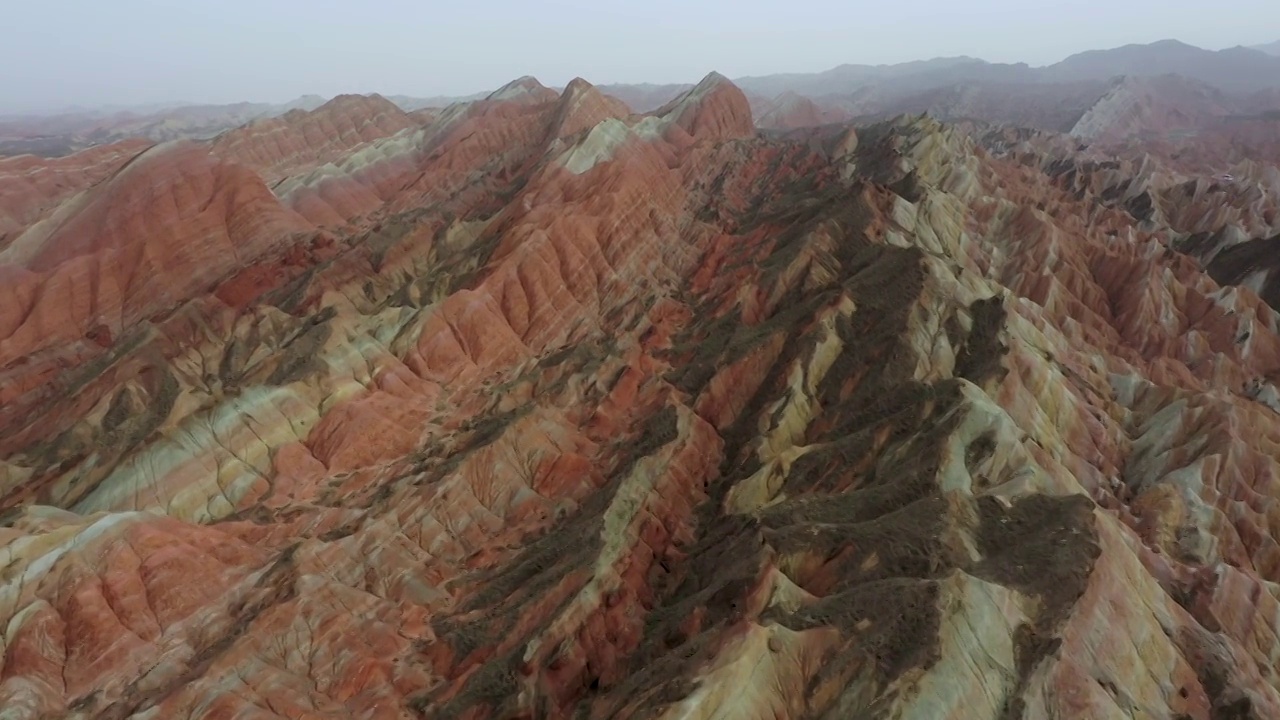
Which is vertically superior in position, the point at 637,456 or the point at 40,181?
the point at 40,181

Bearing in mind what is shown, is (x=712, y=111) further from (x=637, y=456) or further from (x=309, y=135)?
(x=637, y=456)

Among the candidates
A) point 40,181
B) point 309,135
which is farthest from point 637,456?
point 309,135

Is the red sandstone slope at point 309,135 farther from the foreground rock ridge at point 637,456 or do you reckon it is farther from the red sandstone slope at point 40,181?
the foreground rock ridge at point 637,456

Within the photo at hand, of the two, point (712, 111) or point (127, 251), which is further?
point (712, 111)

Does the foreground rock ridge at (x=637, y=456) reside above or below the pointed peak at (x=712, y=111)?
below

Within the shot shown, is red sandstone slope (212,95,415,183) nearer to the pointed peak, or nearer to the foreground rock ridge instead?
the foreground rock ridge

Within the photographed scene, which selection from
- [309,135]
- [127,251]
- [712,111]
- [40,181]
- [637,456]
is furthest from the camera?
[309,135]

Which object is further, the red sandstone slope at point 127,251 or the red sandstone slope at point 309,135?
the red sandstone slope at point 309,135

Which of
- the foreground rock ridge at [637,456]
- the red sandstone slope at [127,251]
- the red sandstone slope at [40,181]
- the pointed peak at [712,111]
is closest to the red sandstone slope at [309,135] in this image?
the red sandstone slope at [40,181]

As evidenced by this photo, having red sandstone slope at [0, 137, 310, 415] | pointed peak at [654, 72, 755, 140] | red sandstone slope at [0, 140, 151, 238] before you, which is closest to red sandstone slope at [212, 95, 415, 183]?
red sandstone slope at [0, 140, 151, 238]

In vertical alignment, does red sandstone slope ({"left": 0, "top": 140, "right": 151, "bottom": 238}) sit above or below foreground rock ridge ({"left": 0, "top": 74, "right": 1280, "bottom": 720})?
above
